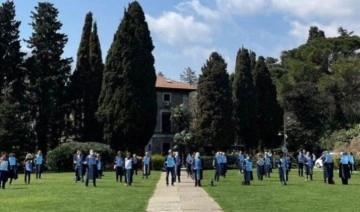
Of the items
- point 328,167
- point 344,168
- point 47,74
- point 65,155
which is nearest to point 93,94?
point 47,74

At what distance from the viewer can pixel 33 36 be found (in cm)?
6009

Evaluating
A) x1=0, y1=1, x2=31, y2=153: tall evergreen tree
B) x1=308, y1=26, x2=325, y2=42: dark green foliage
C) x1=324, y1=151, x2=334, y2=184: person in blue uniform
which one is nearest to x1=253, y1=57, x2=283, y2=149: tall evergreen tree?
x1=308, y1=26, x2=325, y2=42: dark green foliage

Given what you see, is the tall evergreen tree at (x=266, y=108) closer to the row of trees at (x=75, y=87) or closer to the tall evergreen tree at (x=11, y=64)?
the row of trees at (x=75, y=87)

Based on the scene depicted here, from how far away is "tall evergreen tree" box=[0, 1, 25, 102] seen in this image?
5894 cm

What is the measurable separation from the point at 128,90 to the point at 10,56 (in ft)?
45.8

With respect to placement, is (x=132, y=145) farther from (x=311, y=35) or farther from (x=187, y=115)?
(x=311, y=35)

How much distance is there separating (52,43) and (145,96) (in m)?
12.5

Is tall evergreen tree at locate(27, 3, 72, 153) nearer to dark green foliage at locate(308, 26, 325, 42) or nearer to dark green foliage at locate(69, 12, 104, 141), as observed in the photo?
dark green foliage at locate(69, 12, 104, 141)

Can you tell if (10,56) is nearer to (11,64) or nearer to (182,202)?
(11,64)

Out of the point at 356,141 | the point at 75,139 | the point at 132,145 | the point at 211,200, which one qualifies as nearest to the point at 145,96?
the point at 132,145

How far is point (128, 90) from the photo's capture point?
55469 mm

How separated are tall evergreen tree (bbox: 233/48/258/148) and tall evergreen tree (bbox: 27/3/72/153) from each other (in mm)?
21216

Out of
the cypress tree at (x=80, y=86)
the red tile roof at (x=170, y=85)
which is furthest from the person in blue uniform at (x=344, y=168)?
the red tile roof at (x=170, y=85)

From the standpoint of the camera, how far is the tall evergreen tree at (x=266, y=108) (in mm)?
73250
